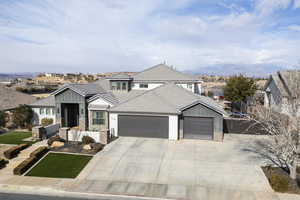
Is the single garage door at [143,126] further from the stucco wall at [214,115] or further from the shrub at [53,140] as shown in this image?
the shrub at [53,140]

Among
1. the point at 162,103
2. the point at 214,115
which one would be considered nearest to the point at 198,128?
the point at 214,115

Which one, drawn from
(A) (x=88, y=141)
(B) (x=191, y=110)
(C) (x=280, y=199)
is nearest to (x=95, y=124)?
(A) (x=88, y=141)

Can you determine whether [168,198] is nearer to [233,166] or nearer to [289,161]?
[233,166]

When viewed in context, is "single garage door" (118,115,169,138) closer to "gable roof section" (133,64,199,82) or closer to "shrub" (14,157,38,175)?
"shrub" (14,157,38,175)

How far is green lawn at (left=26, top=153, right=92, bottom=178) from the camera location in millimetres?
14250

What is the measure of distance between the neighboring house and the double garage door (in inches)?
253

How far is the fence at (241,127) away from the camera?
23234mm

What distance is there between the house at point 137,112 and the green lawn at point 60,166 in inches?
189

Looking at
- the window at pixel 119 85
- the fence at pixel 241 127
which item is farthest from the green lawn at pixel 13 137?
the fence at pixel 241 127

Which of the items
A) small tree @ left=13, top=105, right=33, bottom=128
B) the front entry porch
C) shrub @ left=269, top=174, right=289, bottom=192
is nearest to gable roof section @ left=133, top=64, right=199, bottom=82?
the front entry porch

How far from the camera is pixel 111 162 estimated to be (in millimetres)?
15844

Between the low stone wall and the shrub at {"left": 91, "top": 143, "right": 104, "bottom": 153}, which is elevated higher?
the low stone wall

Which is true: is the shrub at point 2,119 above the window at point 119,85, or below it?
below

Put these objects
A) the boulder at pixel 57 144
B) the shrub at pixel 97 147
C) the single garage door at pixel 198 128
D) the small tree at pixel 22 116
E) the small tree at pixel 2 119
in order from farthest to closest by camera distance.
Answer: the small tree at pixel 22 116, the small tree at pixel 2 119, the single garage door at pixel 198 128, the boulder at pixel 57 144, the shrub at pixel 97 147
